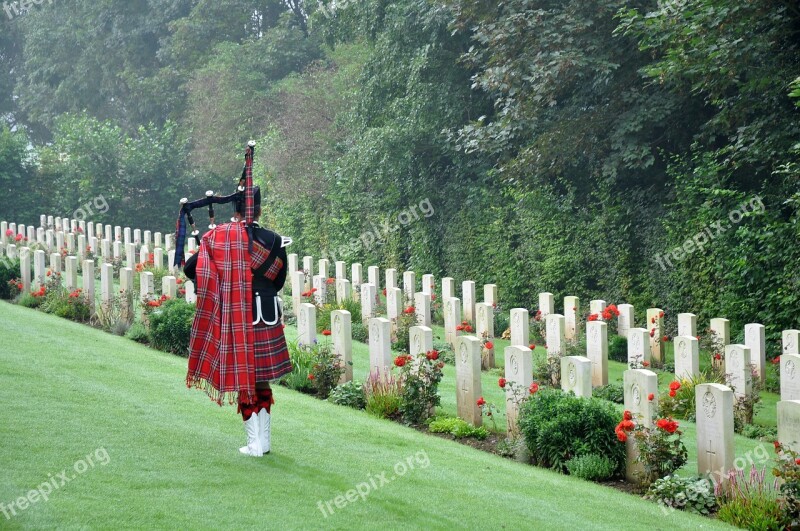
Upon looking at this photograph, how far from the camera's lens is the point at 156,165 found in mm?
32000

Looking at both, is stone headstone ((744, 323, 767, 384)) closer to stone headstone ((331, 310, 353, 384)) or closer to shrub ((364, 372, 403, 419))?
shrub ((364, 372, 403, 419))

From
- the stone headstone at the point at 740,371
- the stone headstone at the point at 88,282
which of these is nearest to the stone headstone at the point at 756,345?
the stone headstone at the point at 740,371

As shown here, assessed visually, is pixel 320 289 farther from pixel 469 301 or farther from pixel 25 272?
pixel 25 272

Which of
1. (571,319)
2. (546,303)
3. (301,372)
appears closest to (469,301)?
(546,303)

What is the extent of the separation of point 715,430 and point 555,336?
5033mm

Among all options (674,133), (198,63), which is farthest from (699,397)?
(198,63)

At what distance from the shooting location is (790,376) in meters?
9.39

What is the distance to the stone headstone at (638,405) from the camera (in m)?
7.64

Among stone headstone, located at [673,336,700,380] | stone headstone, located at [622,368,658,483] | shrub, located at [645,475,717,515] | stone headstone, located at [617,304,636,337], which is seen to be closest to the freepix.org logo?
stone headstone, located at [617,304,636,337]

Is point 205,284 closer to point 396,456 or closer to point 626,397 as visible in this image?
point 396,456

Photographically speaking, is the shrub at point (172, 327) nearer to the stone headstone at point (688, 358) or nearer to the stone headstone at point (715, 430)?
the stone headstone at point (688, 358)

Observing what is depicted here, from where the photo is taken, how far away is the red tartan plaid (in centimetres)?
700

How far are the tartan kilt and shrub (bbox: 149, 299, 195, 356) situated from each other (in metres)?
4.93

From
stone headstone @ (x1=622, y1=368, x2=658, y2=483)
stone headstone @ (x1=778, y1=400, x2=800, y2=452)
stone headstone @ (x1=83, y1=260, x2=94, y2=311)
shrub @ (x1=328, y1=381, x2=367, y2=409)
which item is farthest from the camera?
stone headstone @ (x1=83, y1=260, x2=94, y2=311)
